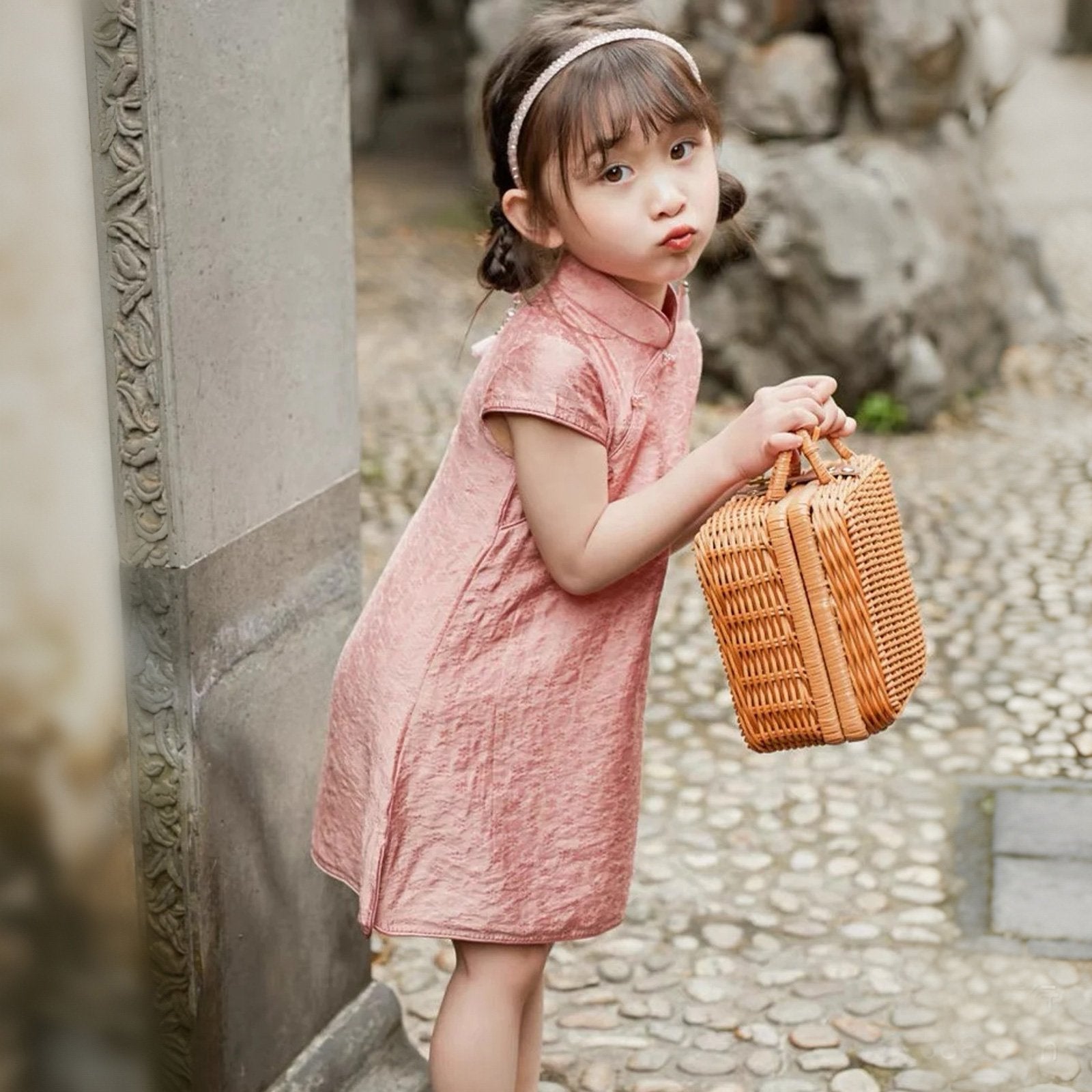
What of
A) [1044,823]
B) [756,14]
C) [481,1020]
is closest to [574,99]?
[481,1020]

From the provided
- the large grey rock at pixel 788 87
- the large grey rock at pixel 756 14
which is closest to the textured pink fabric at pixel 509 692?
the large grey rock at pixel 788 87

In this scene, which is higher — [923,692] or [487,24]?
[487,24]

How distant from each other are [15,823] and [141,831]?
1.01m

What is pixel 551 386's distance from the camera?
1.85m

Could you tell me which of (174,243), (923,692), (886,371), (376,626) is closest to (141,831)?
(376,626)

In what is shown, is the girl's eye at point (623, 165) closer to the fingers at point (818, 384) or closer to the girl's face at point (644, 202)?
the girl's face at point (644, 202)

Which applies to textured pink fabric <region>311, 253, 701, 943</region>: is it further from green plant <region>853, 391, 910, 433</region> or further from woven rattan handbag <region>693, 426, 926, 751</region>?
green plant <region>853, 391, 910, 433</region>

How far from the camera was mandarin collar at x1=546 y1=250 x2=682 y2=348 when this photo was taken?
6.36 feet

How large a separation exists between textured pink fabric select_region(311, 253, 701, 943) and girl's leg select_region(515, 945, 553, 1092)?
285 millimetres

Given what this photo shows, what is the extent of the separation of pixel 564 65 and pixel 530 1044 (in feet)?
4.17

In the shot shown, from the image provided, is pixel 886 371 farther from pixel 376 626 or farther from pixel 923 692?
pixel 376 626

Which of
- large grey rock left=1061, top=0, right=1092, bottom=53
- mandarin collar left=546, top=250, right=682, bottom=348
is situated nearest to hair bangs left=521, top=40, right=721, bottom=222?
mandarin collar left=546, top=250, right=682, bottom=348

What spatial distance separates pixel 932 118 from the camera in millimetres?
6602

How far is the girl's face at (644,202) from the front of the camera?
5.99 ft
